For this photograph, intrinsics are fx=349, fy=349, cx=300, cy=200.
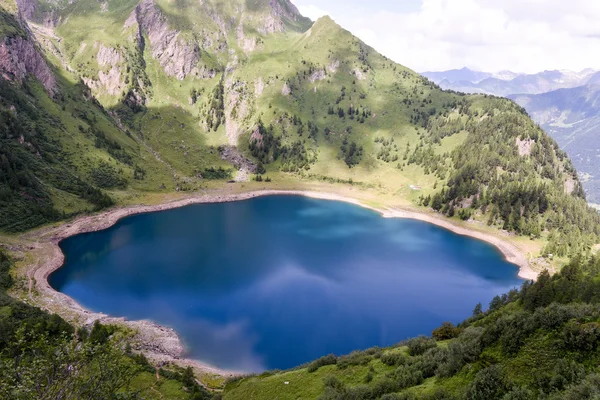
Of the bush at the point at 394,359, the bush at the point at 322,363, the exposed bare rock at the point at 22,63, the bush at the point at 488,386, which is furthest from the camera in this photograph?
the exposed bare rock at the point at 22,63

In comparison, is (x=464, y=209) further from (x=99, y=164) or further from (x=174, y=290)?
(x=99, y=164)

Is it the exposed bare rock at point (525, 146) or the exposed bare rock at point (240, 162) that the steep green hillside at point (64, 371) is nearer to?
the exposed bare rock at point (240, 162)

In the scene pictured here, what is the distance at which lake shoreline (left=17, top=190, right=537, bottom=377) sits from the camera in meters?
58.9

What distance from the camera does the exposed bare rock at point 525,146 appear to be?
16312 cm

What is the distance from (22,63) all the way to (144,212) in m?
96.9

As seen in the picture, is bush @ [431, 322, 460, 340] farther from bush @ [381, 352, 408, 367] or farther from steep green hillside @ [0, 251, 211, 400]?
steep green hillside @ [0, 251, 211, 400]

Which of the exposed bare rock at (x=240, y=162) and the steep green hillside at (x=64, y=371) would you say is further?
the exposed bare rock at (x=240, y=162)

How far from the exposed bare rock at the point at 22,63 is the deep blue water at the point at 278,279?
89.5 meters

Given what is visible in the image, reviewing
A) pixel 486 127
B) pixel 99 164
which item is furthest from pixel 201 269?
pixel 486 127

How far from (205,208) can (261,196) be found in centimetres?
3100

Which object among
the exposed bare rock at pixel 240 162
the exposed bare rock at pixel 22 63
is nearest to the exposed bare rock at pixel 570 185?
the exposed bare rock at pixel 240 162

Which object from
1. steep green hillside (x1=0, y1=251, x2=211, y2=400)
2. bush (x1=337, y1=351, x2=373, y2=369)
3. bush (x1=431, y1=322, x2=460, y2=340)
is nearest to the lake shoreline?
bush (x1=337, y1=351, x2=373, y2=369)

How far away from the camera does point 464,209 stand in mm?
145750

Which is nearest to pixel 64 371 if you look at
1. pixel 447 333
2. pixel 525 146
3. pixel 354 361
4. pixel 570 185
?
pixel 354 361
